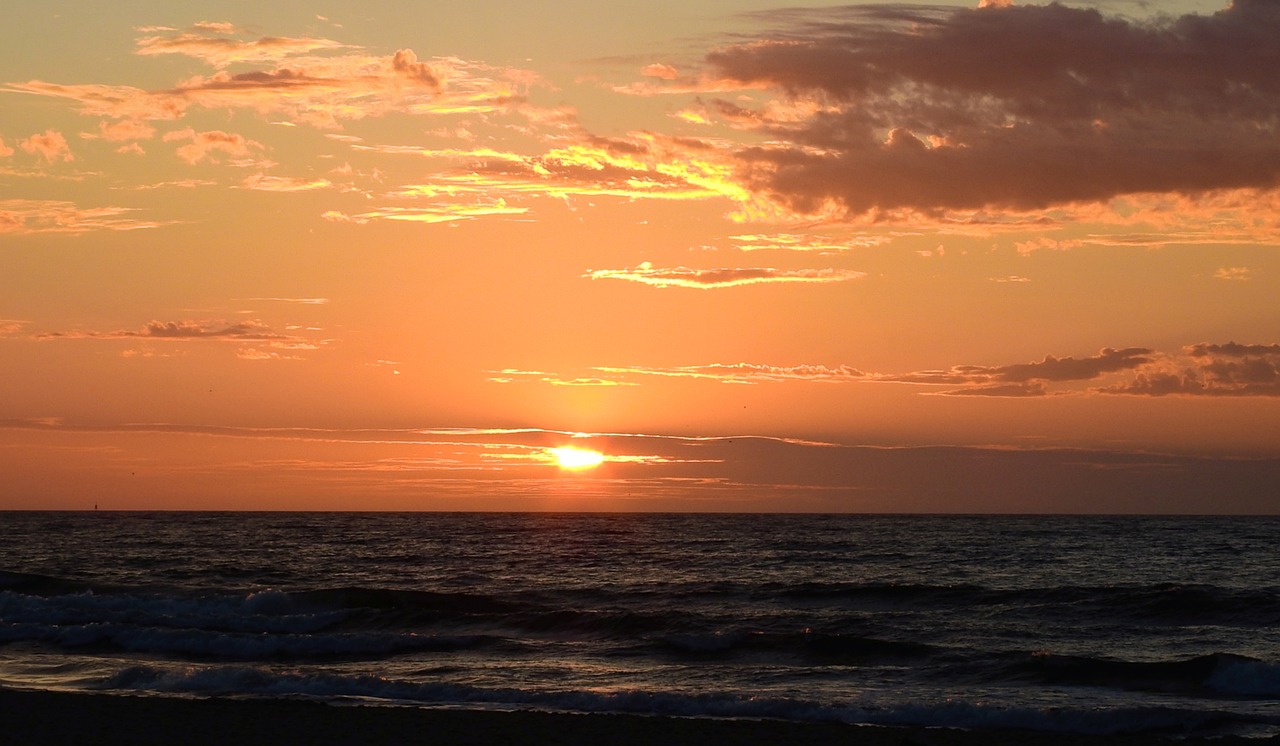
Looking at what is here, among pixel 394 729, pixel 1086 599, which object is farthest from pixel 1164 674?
pixel 394 729

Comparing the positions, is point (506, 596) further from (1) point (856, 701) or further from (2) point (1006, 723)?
(2) point (1006, 723)

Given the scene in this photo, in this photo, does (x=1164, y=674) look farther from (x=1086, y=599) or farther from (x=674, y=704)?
(x=1086, y=599)

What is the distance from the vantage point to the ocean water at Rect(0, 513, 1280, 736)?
75.5ft

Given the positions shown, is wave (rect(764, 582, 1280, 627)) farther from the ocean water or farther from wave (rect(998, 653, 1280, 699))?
wave (rect(998, 653, 1280, 699))

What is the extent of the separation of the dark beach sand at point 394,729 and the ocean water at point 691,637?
3.97 feet

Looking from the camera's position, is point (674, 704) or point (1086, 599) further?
point (1086, 599)

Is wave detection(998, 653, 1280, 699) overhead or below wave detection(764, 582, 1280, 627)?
below

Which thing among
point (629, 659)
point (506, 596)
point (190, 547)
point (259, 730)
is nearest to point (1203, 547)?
point (506, 596)

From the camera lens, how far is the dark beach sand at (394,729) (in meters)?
18.8

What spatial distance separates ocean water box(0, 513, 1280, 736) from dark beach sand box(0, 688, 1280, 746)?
1.21 metres

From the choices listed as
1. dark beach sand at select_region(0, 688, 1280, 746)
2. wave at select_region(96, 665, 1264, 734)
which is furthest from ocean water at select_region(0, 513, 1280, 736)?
dark beach sand at select_region(0, 688, 1280, 746)

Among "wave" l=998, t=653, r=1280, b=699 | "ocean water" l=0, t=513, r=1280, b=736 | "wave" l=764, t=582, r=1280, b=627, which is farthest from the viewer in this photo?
"wave" l=764, t=582, r=1280, b=627

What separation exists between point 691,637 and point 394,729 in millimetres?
12409

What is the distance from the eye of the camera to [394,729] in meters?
19.4
